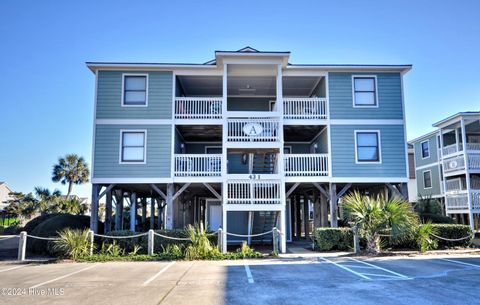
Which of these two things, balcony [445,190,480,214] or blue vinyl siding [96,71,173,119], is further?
balcony [445,190,480,214]

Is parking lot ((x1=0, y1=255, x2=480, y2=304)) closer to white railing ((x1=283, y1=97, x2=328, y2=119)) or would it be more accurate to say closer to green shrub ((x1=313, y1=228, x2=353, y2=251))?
green shrub ((x1=313, y1=228, x2=353, y2=251))

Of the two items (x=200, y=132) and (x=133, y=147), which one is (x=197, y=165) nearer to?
(x=200, y=132)

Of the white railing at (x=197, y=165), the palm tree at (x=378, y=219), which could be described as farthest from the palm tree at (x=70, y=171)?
the palm tree at (x=378, y=219)

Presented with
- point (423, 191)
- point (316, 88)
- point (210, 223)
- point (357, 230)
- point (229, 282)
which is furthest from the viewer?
point (423, 191)

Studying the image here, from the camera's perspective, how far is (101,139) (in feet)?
56.0

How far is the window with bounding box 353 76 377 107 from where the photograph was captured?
1788cm

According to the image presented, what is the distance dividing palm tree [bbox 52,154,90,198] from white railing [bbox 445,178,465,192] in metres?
32.9

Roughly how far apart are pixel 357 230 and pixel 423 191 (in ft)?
63.2

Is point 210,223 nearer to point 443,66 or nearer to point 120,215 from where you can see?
point 120,215

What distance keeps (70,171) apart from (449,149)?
33.7 m

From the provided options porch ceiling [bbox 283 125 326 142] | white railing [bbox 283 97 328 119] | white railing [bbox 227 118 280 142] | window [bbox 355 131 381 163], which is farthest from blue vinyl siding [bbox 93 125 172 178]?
window [bbox 355 131 381 163]

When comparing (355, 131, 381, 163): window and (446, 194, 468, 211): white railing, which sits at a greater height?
(355, 131, 381, 163): window

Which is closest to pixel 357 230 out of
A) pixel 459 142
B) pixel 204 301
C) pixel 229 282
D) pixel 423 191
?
pixel 229 282

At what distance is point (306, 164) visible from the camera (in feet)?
57.3
